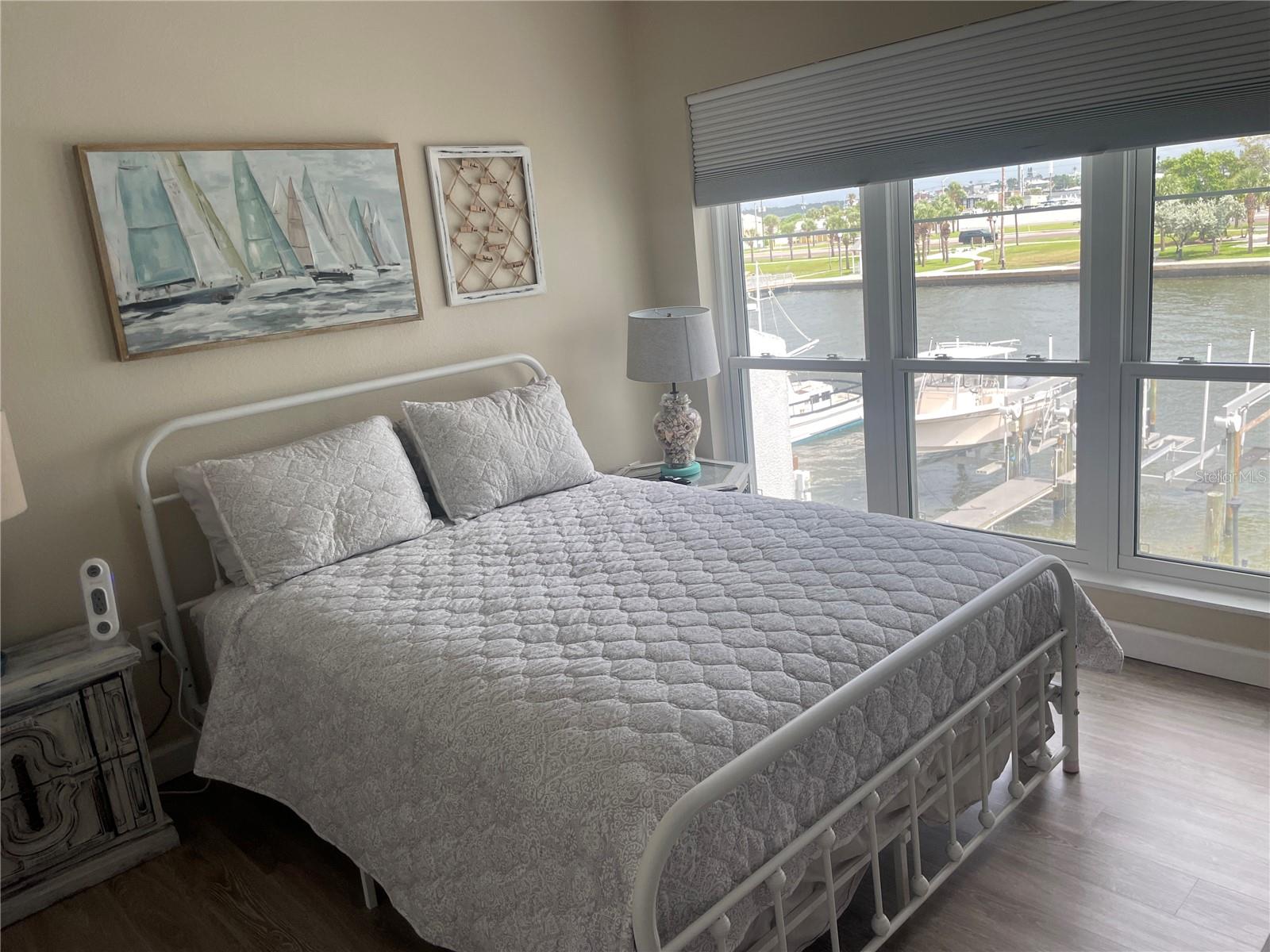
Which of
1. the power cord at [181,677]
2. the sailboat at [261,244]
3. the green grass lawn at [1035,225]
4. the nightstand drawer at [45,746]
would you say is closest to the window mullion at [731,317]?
the green grass lawn at [1035,225]

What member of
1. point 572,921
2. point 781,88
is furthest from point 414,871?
point 781,88

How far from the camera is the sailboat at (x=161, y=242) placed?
264cm

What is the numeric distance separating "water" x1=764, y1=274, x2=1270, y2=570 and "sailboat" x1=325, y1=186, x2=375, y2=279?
166 cm

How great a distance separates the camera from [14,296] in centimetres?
248

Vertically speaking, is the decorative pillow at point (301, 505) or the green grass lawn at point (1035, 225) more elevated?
the green grass lawn at point (1035, 225)

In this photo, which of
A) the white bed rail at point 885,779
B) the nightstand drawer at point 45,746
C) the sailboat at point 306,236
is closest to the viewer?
the white bed rail at point 885,779

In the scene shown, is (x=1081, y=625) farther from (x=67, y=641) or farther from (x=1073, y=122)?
(x=67, y=641)

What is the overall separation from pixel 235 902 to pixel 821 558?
5.37 ft

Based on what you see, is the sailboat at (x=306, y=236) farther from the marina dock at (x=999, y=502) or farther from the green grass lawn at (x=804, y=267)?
the marina dock at (x=999, y=502)

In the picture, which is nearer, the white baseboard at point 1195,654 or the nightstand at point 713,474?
the white baseboard at point 1195,654

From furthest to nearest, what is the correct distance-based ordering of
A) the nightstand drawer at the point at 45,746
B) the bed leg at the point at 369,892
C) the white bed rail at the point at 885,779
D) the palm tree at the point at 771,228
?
the palm tree at the point at 771,228
the nightstand drawer at the point at 45,746
the bed leg at the point at 369,892
the white bed rail at the point at 885,779

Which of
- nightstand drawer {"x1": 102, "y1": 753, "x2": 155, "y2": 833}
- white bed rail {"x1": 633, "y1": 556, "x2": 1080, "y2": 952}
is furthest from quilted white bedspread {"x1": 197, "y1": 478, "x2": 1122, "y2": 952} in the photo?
nightstand drawer {"x1": 102, "y1": 753, "x2": 155, "y2": 833}

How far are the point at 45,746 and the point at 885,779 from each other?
6.50ft

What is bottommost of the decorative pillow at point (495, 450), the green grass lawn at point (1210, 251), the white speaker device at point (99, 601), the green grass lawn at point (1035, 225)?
the white speaker device at point (99, 601)
